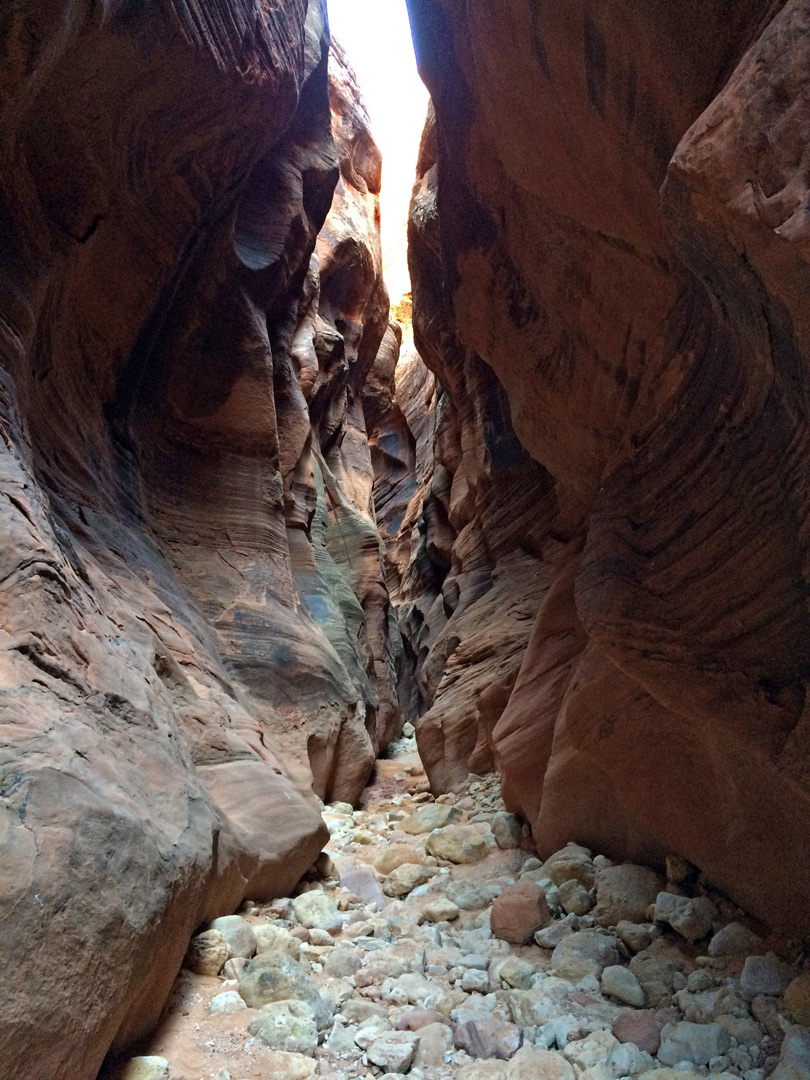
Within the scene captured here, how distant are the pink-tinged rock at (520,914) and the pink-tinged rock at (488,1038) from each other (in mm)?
1124

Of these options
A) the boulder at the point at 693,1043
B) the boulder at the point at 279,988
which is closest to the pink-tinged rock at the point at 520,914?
the boulder at the point at 693,1043

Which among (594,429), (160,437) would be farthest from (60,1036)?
(160,437)

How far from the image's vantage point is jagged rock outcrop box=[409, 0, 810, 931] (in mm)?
2424

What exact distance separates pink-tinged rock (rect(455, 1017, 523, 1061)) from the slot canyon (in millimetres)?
14

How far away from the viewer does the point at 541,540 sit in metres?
9.84

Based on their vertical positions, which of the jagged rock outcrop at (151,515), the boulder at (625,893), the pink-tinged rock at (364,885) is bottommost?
the pink-tinged rock at (364,885)

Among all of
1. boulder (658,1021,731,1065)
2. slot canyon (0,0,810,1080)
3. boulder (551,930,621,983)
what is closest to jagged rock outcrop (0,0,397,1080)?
slot canyon (0,0,810,1080)

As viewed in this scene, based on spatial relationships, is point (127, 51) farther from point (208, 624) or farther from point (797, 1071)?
point (797, 1071)

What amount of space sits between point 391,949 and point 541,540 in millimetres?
6575

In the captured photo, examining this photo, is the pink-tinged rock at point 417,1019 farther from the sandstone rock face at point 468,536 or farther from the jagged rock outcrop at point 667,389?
the sandstone rock face at point 468,536

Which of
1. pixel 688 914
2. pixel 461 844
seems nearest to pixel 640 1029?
pixel 688 914

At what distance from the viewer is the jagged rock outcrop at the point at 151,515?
8.41 ft

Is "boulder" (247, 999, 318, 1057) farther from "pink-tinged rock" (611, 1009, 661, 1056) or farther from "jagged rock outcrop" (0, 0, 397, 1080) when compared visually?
"pink-tinged rock" (611, 1009, 661, 1056)

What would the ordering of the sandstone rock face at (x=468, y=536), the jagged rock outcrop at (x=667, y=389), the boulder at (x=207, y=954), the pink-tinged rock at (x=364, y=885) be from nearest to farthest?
the jagged rock outcrop at (x=667, y=389), the boulder at (x=207, y=954), the pink-tinged rock at (x=364, y=885), the sandstone rock face at (x=468, y=536)
